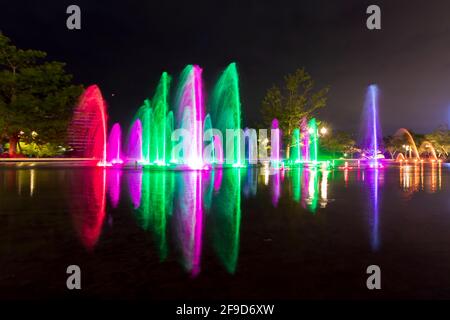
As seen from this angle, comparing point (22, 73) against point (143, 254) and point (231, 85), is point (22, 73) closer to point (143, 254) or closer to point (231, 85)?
point (231, 85)

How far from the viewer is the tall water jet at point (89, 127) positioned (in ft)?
122

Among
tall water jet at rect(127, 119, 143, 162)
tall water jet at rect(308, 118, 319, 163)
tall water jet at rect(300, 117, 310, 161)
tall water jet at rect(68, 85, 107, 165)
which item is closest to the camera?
tall water jet at rect(68, 85, 107, 165)

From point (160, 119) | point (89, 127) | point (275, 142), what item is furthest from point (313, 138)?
point (89, 127)

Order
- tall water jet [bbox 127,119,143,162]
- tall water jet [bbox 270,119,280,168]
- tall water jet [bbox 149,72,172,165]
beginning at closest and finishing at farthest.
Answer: tall water jet [bbox 149,72,172,165] → tall water jet [bbox 270,119,280,168] → tall water jet [bbox 127,119,143,162]

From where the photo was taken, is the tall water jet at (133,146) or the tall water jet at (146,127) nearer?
the tall water jet at (146,127)

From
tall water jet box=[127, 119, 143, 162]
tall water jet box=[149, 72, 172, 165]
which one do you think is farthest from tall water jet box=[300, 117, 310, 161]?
tall water jet box=[127, 119, 143, 162]

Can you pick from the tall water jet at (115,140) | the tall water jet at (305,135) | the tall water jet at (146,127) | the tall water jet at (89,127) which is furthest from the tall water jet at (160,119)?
the tall water jet at (305,135)

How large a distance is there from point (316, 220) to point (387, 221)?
1434mm

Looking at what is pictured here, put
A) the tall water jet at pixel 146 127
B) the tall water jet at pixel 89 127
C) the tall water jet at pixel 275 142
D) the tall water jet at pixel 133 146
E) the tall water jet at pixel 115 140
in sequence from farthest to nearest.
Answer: the tall water jet at pixel 115 140, the tall water jet at pixel 133 146, the tall water jet at pixel 275 142, the tall water jet at pixel 146 127, the tall water jet at pixel 89 127

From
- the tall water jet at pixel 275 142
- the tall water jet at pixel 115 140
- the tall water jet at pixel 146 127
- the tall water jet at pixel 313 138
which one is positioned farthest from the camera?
the tall water jet at pixel 115 140

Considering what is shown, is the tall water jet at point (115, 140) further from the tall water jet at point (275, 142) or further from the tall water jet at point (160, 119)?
the tall water jet at point (275, 142)

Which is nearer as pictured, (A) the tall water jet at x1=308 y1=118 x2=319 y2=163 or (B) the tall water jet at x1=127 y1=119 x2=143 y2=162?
(A) the tall water jet at x1=308 y1=118 x2=319 y2=163

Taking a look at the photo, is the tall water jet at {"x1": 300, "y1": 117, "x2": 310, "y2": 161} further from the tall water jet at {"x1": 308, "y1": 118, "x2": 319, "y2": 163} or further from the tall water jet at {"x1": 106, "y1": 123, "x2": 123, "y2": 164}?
the tall water jet at {"x1": 106, "y1": 123, "x2": 123, "y2": 164}

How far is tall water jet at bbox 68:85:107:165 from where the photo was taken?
122ft
